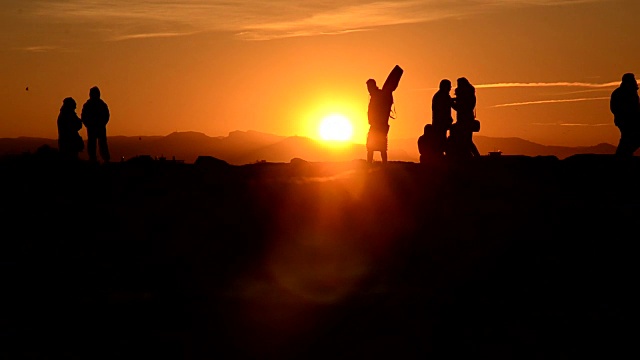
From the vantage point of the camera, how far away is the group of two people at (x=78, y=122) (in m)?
28.7

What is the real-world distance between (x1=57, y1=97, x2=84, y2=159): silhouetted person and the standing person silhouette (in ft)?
28.9

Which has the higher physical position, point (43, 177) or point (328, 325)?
point (43, 177)

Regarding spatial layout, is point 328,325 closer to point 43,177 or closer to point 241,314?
point 241,314

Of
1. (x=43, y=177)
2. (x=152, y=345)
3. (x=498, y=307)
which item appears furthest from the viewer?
(x=43, y=177)

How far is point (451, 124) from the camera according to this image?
91.0 ft

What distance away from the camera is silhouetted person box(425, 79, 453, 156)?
90.0 ft

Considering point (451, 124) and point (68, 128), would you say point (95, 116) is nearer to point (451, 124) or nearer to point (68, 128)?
point (68, 128)

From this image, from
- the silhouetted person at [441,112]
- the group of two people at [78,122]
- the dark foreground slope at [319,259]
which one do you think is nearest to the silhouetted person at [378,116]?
the dark foreground slope at [319,259]

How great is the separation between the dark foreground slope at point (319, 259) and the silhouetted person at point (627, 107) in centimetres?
81

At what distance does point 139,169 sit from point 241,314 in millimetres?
9265

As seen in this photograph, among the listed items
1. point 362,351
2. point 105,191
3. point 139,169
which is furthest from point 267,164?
point 362,351

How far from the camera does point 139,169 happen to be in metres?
27.6

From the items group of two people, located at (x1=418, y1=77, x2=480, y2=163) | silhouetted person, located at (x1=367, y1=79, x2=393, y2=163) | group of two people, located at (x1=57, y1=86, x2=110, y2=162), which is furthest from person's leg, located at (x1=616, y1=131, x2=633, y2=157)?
group of two people, located at (x1=57, y1=86, x2=110, y2=162)

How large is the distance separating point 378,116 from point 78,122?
7455mm
